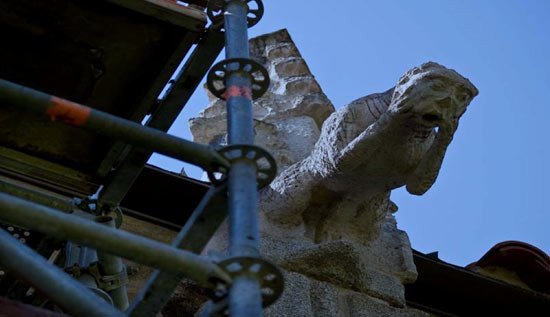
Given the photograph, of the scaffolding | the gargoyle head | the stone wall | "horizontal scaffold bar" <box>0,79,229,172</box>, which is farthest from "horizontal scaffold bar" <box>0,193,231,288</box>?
the gargoyle head

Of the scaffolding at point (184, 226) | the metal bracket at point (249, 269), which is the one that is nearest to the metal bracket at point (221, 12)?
the scaffolding at point (184, 226)

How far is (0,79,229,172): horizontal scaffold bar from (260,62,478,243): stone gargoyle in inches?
64.0

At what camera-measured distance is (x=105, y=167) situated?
373cm

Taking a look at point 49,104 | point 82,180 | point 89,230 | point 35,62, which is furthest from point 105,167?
point 89,230

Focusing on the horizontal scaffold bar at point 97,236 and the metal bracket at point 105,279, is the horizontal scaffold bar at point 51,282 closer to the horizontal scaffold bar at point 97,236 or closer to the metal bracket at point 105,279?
the horizontal scaffold bar at point 97,236

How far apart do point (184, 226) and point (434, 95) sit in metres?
1.65

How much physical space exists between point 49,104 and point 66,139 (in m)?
1.10

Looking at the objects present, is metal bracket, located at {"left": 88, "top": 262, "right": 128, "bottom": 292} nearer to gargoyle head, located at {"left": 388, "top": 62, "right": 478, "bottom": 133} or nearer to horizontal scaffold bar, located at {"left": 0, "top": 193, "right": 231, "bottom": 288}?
horizontal scaffold bar, located at {"left": 0, "top": 193, "right": 231, "bottom": 288}

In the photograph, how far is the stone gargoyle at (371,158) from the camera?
4180 millimetres

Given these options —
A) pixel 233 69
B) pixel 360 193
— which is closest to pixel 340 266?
pixel 360 193

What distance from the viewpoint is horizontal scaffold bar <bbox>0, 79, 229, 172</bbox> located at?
2674 mm

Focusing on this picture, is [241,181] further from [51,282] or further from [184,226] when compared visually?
[51,282]

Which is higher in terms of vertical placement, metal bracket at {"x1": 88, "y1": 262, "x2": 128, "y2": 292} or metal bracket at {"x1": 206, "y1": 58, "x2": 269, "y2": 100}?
metal bracket at {"x1": 206, "y1": 58, "x2": 269, "y2": 100}

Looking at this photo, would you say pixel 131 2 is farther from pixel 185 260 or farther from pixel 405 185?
pixel 405 185
